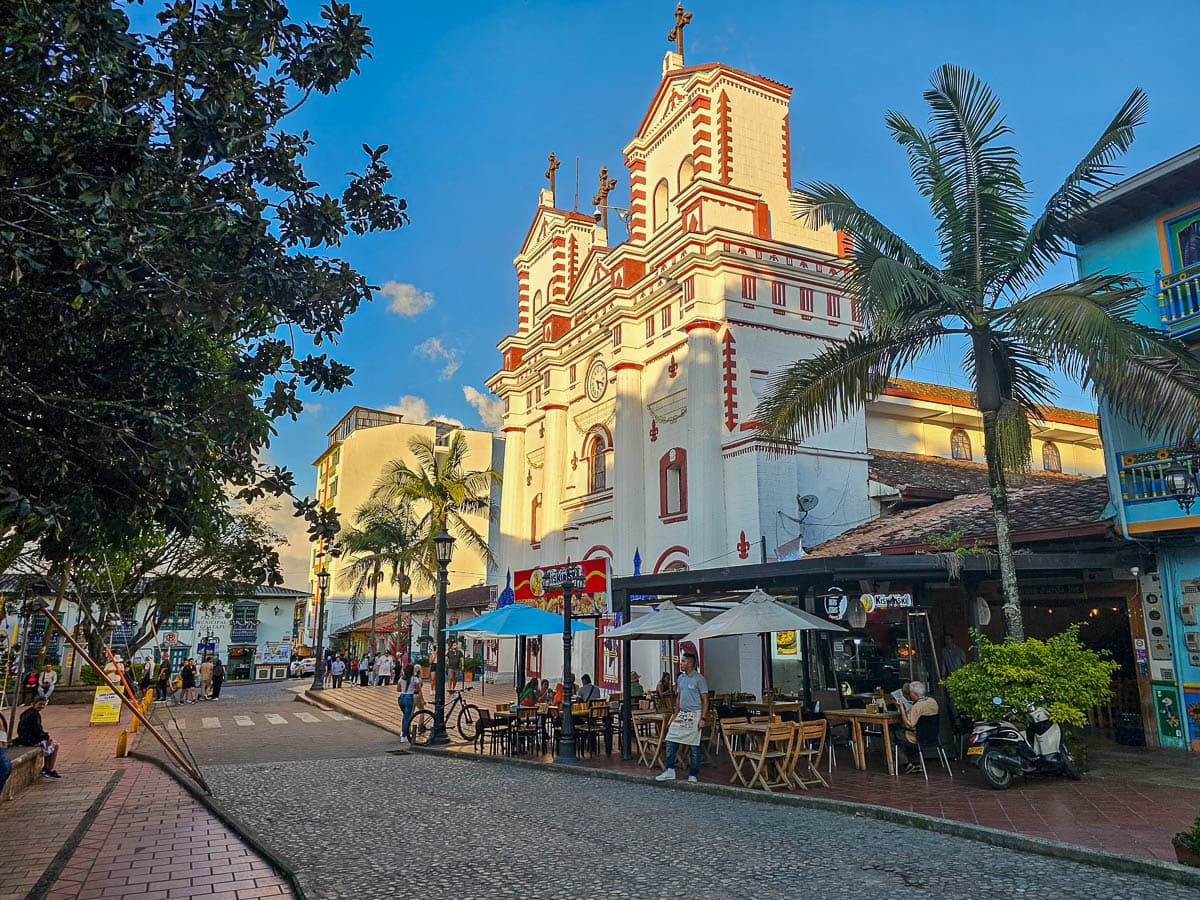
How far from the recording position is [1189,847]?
6.59 m

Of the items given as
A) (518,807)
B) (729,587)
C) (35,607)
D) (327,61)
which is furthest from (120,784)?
(327,61)

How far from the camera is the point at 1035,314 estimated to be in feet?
35.8

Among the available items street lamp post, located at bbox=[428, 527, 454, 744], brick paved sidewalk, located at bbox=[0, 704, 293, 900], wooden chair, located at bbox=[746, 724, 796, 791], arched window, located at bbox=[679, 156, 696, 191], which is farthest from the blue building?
arched window, located at bbox=[679, 156, 696, 191]

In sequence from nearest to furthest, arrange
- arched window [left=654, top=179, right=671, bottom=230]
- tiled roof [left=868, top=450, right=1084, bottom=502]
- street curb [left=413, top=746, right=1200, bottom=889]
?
street curb [left=413, top=746, right=1200, bottom=889]
tiled roof [left=868, top=450, right=1084, bottom=502]
arched window [left=654, top=179, right=671, bottom=230]

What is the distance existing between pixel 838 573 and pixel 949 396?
17.1 metres

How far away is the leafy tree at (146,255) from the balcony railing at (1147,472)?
11.8 meters

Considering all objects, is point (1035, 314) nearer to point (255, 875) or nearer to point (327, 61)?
point (327, 61)

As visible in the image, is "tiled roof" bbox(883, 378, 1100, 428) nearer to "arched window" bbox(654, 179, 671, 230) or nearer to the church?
the church

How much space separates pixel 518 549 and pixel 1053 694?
22546 mm

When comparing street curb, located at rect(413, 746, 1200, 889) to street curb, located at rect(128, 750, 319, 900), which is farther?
street curb, located at rect(128, 750, 319, 900)

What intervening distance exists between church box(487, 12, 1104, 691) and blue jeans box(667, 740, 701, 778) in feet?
30.7

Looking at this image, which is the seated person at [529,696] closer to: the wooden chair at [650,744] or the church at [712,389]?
the wooden chair at [650,744]

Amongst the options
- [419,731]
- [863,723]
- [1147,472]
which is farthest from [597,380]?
[1147,472]

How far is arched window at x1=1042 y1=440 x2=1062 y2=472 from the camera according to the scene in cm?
2984
